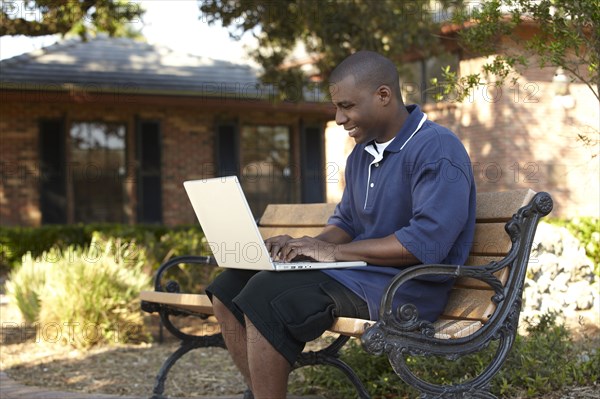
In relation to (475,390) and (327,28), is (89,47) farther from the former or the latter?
(475,390)

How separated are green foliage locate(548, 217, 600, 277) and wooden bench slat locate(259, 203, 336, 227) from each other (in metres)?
5.25

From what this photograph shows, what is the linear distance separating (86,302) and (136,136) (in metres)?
9.09

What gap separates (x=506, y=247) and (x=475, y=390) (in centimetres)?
58

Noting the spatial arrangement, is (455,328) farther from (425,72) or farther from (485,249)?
(425,72)

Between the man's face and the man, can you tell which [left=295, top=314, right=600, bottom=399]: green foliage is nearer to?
the man

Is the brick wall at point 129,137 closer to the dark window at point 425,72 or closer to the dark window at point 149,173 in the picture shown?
the dark window at point 149,173

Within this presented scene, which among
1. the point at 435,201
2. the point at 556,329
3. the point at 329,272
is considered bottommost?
the point at 556,329

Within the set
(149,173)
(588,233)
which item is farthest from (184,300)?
(149,173)

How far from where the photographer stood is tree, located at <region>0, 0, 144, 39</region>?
30.3 feet

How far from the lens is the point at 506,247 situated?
329 centimetres

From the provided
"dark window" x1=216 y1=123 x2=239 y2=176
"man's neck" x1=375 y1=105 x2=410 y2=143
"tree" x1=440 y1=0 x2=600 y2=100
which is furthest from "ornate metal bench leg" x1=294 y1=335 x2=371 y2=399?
"dark window" x1=216 y1=123 x2=239 y2=176

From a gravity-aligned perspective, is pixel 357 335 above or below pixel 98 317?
above

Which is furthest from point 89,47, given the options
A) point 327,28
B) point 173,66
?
point 327,28

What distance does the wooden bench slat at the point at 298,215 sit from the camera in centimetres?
452
